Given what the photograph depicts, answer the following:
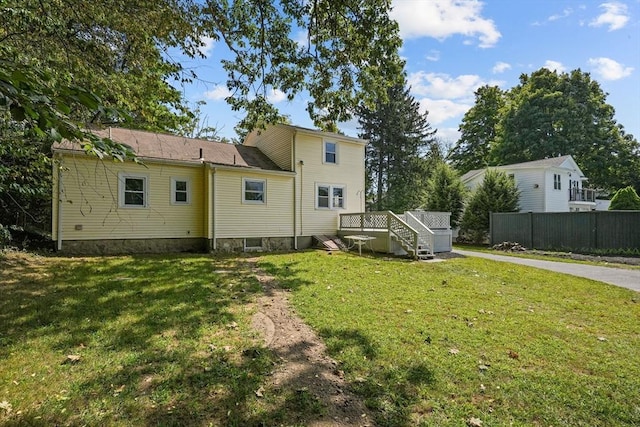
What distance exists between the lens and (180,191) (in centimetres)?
1308

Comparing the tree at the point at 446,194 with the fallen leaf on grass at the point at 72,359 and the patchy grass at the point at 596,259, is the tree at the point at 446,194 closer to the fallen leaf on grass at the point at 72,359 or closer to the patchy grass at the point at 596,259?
the patchy grass at the point at 596,259

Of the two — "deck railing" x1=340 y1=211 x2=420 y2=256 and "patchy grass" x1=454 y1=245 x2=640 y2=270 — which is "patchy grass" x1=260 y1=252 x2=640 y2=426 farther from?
"patchy grass" x1=454 y1=245 x2=640 y2=270

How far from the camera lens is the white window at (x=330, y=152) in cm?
1609

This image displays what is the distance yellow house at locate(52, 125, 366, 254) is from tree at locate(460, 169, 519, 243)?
339 inches

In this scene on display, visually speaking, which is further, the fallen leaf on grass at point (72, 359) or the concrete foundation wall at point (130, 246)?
the concrete foundation wall at point (130, 246)

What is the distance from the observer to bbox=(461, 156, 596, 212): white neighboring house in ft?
82.0

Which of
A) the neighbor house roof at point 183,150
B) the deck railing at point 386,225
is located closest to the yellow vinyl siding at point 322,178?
the deck railing at point 386,225

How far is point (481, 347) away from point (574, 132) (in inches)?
1595

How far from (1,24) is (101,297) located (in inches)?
203

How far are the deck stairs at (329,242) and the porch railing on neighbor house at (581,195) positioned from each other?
78.3 ft

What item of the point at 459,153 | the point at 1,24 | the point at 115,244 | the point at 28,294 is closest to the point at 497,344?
the point at 28,294

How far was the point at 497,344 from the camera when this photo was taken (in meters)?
4.22

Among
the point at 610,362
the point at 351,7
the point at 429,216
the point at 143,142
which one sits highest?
the point at 351,7

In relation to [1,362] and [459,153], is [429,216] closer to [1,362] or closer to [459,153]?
[1,362]
